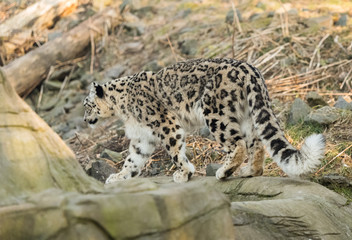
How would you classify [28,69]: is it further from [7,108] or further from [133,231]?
[133,231]

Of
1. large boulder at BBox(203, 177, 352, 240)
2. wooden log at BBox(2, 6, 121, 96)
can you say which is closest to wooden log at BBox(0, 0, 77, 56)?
wooden log at BBox(2, 6, 121, 96)

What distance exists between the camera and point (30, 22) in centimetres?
1477

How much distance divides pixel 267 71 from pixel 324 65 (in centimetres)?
100

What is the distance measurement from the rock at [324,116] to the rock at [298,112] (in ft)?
0.39

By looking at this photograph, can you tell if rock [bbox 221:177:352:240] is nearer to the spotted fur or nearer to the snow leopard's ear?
the spotted fur

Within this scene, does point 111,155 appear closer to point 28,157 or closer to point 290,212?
point 290,212

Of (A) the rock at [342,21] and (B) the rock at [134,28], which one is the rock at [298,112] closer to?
(A) the rock at [342,21]

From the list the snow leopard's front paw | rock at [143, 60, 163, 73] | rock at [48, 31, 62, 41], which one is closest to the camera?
the snow leopard's front paw

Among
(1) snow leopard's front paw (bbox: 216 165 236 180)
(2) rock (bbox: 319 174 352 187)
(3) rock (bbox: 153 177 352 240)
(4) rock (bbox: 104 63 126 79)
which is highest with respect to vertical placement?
(3) rock (bbox: 153 177 352 240)

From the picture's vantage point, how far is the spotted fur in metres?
5.98

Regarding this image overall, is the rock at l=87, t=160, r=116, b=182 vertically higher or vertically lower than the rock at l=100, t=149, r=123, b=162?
higher

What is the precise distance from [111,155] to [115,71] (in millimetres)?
4717

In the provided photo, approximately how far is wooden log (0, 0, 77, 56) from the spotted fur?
6.93m

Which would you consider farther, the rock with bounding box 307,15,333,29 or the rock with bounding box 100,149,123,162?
the rock with bounding box 307,15,333,29
